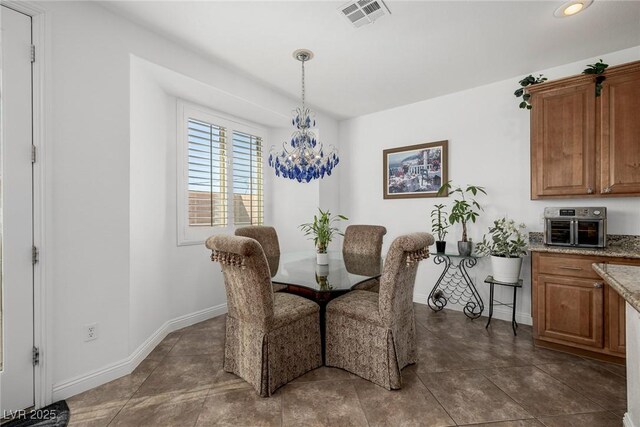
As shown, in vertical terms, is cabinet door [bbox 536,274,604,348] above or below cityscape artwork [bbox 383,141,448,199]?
below

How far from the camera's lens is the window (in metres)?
3.14

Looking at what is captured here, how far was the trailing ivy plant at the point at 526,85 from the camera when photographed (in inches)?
109

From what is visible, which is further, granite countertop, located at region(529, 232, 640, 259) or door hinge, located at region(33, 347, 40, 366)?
granite countertop, located at region(529, 232, 640, 259)

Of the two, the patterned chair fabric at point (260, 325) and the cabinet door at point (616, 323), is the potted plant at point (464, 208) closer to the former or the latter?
the cabinet door at point (616, 323)

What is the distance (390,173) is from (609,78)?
2279 millimetres

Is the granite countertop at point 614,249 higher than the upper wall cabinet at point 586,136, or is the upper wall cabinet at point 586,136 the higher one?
the upper wall cabinet at point 586,136

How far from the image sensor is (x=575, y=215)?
250 cm

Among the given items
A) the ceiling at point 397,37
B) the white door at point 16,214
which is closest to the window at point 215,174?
the ceiling at point 397,37

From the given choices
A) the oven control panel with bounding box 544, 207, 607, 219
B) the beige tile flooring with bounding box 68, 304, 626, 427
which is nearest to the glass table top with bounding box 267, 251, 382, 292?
the beige tile flooring with bounding box 68, 304, 626, 427

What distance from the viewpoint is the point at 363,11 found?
208 cm

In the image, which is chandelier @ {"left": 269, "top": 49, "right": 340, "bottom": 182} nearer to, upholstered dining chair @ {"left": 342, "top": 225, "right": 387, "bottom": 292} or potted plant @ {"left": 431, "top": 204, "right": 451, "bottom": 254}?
upholstered dining chair @ {"left": 342, "top": 225, "right": 387, "bottom": 292}

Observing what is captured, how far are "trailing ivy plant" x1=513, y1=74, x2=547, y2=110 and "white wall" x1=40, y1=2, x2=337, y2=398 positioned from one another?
3.04 meters

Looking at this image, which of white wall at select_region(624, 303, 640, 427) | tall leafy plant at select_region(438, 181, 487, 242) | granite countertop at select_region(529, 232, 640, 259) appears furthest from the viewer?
tall leafy plant at select_region(438, 181, 487, 242)

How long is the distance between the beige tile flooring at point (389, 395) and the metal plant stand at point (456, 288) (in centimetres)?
91
